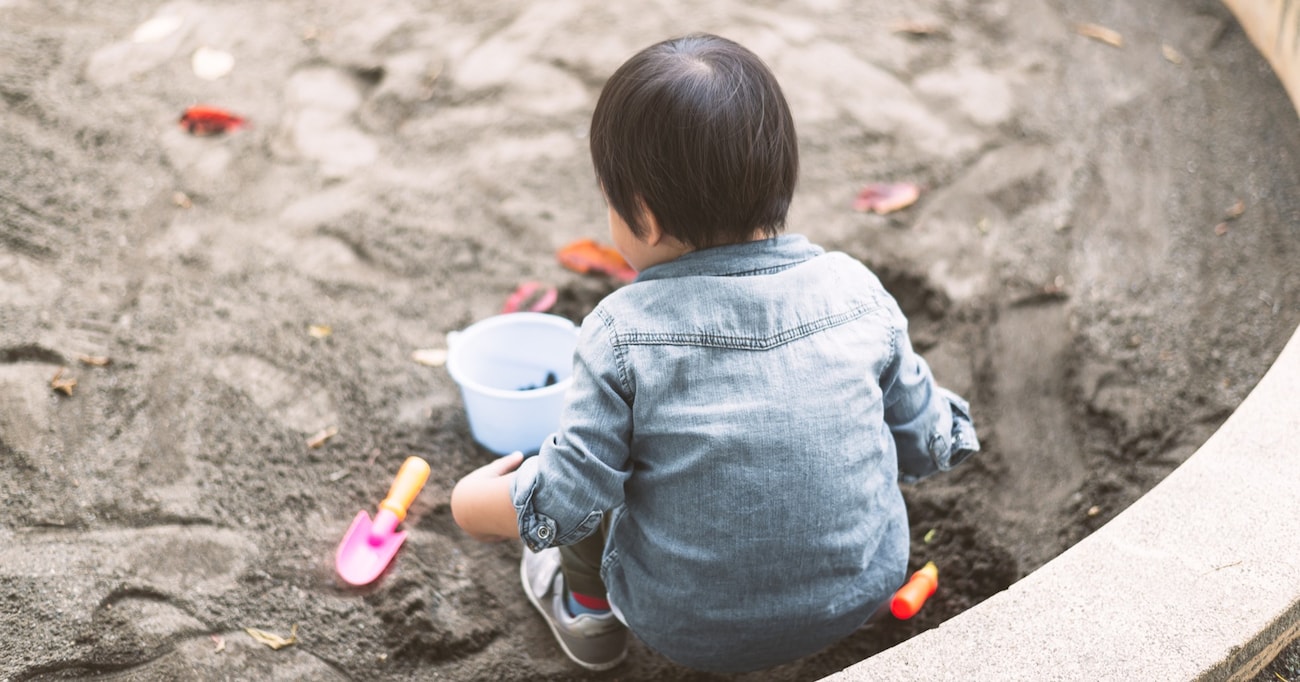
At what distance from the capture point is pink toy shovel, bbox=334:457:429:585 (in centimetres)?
175

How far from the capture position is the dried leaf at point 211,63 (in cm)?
292

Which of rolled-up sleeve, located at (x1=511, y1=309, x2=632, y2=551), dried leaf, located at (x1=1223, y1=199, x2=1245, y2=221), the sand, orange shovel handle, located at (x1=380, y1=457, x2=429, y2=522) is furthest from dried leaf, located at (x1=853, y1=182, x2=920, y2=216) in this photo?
rolled-up sleeve, located at (x1=511, y1=309, x2=632, y2=551)

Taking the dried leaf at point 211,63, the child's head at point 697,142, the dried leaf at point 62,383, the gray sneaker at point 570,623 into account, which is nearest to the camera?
the child's head at point 697,142

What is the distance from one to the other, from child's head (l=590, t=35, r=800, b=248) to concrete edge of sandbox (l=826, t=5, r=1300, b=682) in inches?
23.2

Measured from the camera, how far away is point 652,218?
50.9 inches

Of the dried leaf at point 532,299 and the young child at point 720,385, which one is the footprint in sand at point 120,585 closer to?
the young child at point 720,385

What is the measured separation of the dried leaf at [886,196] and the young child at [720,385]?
1228 mm

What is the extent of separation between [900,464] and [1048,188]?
134 centimetres

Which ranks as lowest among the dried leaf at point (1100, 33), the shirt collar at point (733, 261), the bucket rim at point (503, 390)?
the dried leaf at point (1100, 33)

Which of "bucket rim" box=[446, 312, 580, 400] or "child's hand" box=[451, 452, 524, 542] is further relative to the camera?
"bucket rim" box=[446, 312, 580, 400]

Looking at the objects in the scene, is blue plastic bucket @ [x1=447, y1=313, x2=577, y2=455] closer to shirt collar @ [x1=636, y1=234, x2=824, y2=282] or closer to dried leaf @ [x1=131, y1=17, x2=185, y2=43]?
shirt collar @ [x1=636, y1=234, x2=824, y2=282]

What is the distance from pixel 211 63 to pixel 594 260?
1.40 m

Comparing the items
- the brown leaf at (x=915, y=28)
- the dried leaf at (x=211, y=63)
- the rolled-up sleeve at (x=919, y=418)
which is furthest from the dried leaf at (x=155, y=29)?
the rolled-up sleeve at (x=919, y=418)

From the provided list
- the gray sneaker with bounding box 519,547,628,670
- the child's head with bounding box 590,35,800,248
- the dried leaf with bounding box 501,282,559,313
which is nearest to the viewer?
the child's head with bounding box 590,35,800,248
